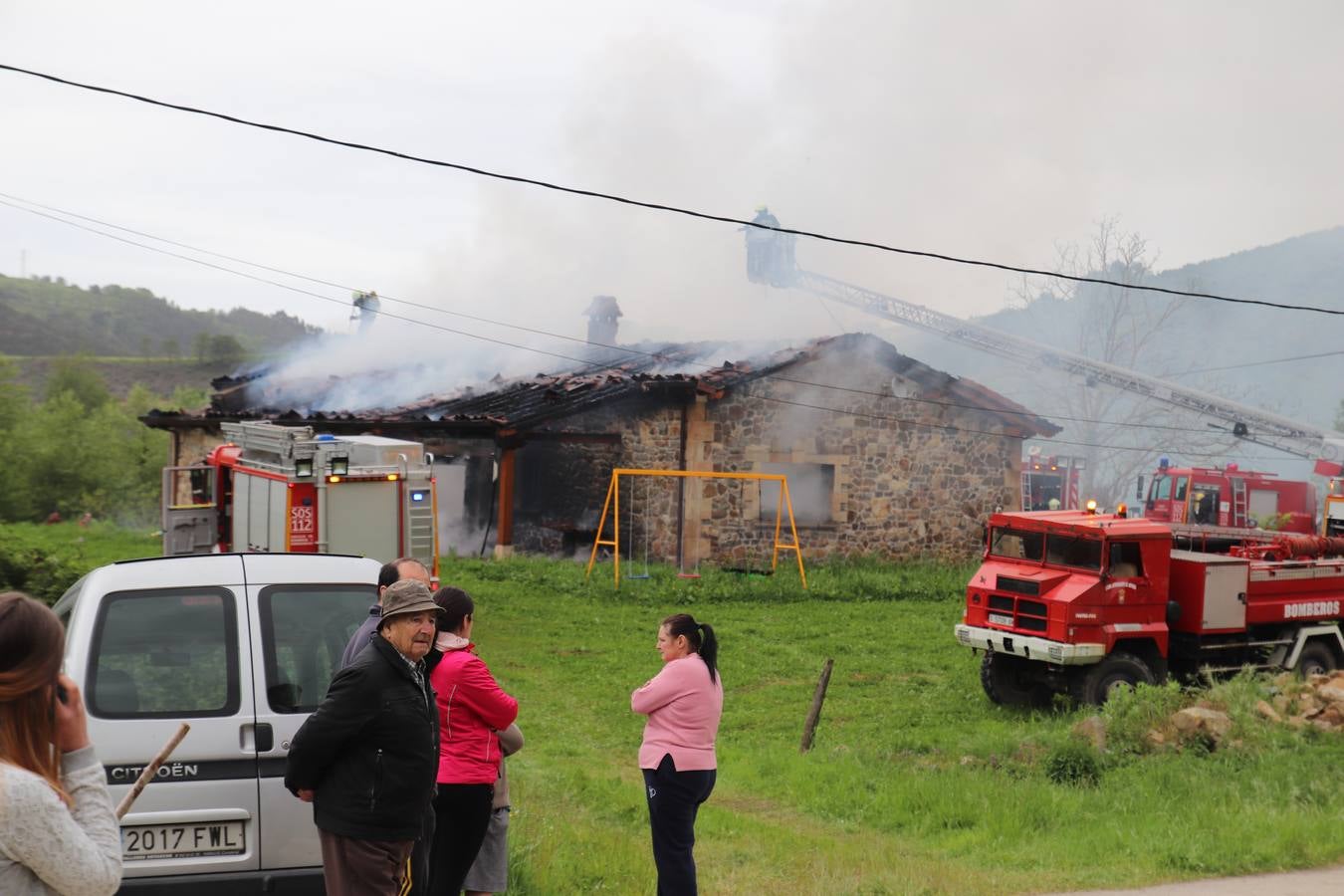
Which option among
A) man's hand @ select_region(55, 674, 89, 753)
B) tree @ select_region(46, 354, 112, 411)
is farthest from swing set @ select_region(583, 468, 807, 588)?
tree @ select_region(46, 354, 112, 411)

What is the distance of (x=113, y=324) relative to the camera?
12525cm

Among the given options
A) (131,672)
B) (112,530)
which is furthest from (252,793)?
(112,530)

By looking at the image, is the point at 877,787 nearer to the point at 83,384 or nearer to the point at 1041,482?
the point at 1041,482

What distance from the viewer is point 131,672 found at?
515 cm

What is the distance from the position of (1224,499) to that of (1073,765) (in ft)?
52.2

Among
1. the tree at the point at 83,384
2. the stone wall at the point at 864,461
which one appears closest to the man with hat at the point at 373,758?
the stone wall at the point at 864,461

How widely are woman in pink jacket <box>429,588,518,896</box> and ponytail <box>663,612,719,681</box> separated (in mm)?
932

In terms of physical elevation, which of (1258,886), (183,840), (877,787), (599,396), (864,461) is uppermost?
(599,396)

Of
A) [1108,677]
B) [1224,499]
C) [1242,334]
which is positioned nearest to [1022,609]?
[1108,677]

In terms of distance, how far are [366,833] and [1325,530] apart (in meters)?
21.0

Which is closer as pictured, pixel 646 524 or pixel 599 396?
pixel 599 396

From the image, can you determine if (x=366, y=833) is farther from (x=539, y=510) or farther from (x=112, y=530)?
(x=112, y=530)

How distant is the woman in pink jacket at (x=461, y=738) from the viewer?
200 inches

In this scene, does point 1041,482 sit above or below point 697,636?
above
